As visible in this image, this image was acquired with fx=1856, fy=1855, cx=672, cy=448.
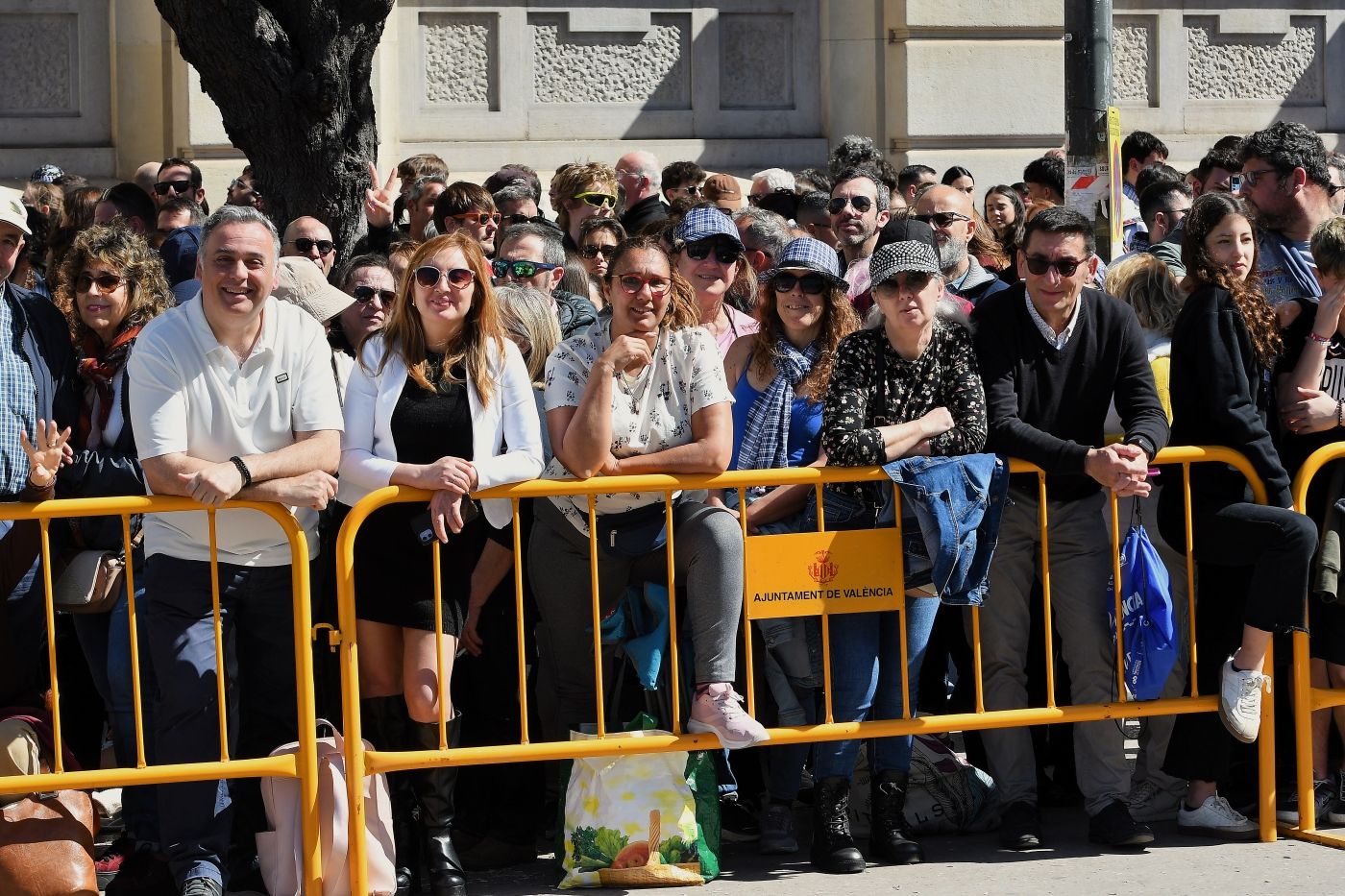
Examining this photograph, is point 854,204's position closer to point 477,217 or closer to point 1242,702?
point 477,217

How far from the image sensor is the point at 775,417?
640 cm

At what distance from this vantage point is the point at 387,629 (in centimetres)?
589

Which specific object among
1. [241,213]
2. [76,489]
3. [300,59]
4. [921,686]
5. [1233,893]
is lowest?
[1233,893]

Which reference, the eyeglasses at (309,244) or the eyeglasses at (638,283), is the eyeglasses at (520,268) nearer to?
the eyeglasses at (309,244)

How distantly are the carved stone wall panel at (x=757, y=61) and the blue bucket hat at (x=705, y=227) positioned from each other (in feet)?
26.2

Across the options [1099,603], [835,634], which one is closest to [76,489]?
[835,634]

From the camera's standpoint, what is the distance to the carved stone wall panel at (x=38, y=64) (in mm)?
14195

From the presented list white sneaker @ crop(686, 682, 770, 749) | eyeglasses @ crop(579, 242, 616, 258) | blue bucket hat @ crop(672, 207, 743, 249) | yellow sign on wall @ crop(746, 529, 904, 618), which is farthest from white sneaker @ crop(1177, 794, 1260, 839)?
eyeglasses @ crop(579, 242, 616, 258)

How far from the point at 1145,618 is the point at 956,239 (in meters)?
2.57

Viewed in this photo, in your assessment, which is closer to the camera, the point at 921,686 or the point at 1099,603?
the point at 1099,603

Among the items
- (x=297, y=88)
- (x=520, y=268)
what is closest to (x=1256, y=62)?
(x=297, y=88)

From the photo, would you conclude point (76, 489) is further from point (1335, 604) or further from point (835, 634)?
point (1335, 604)

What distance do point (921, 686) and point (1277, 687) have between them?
128cm

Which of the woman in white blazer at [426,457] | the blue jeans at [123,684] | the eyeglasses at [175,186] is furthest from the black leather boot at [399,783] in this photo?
the eyeglasses at [175,186]
